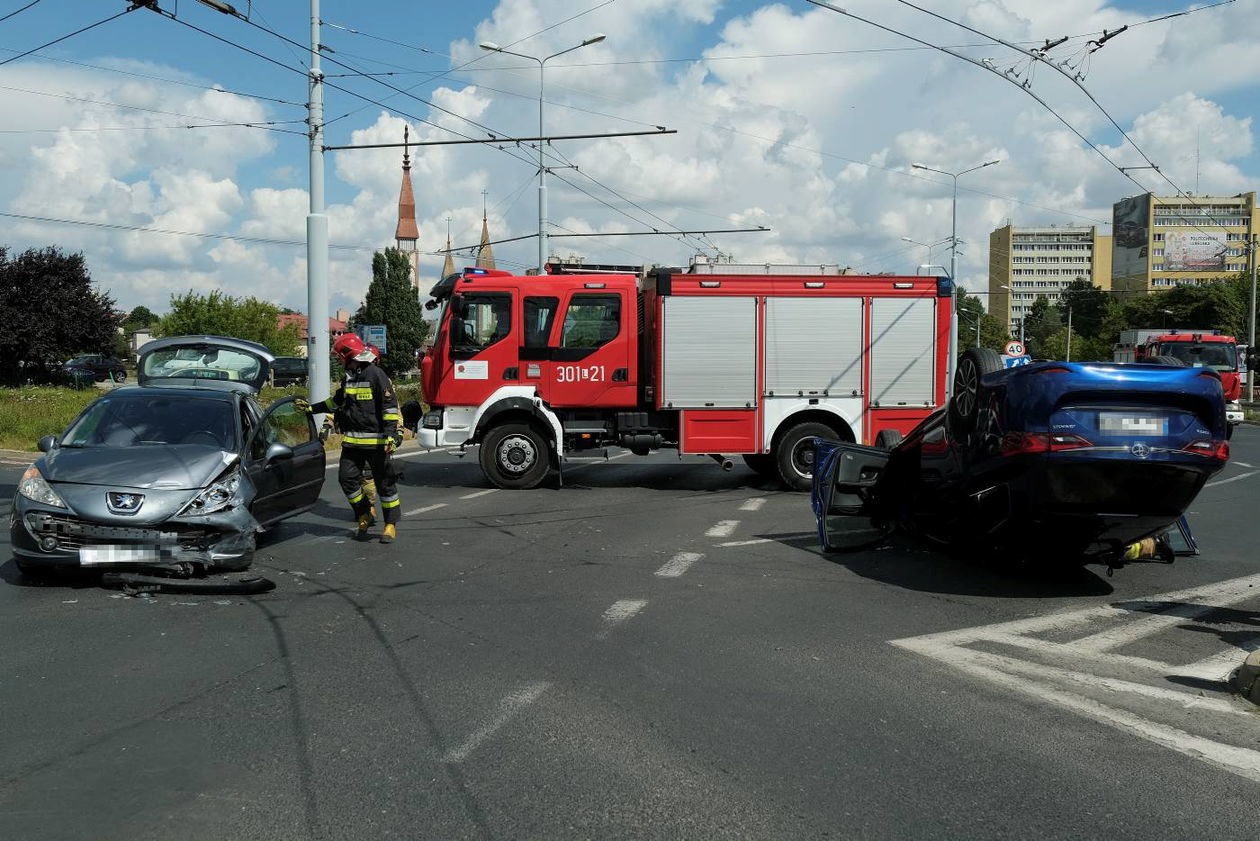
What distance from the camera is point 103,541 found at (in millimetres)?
7039

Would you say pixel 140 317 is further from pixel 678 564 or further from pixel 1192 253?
pixel 678 564

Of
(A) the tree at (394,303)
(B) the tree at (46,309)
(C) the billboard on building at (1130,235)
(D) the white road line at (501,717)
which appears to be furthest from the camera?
(C) the billboard on building at (1130,235)

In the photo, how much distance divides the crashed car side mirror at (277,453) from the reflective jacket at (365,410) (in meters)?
0.76

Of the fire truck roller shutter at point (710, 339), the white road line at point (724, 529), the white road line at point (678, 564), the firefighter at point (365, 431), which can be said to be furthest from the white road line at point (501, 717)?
the fire truck roller shutter at point (710, 339)

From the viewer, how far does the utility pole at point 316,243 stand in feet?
61.8

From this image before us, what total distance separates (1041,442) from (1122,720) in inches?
87.5

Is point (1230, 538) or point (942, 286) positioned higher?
point (942, 286)

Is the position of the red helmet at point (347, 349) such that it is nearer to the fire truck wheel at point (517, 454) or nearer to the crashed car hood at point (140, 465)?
the crashed car hood at point (140, 465)

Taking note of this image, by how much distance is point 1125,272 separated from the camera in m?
125

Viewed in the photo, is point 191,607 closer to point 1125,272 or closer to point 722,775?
point 722,775

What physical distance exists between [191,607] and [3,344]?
42.3 metres

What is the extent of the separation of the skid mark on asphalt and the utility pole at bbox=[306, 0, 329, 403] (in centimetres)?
1483

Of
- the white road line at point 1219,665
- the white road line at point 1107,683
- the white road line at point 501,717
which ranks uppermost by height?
the white road line at point 501,717

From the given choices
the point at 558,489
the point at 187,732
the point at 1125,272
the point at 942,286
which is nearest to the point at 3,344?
the point at 558,489
